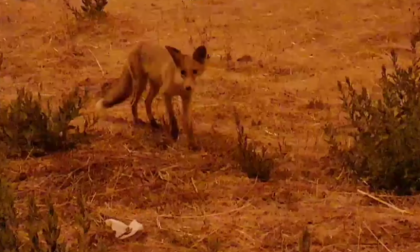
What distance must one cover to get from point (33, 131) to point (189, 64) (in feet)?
3.71

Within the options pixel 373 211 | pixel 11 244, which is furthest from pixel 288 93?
pixel 11 244

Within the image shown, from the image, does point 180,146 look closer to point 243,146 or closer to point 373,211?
point 243,146

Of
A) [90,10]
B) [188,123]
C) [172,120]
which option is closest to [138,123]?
[172,120]

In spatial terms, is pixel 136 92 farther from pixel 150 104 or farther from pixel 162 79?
pixel 162 79

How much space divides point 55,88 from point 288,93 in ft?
6.62

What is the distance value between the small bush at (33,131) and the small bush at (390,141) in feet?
5.71

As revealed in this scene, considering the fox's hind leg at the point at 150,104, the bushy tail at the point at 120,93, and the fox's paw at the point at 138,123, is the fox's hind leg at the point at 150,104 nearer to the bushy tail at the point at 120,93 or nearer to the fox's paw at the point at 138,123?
the fox's paw at the point at 138,123

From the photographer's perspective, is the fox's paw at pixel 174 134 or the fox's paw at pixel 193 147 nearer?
the fox's paw at pixel 193 147

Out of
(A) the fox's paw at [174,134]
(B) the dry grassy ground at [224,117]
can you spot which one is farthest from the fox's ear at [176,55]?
(B) the dry grassy ground at [224,117]

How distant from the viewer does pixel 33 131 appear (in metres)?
5.02

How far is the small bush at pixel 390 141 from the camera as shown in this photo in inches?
174

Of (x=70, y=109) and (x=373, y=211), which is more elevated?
(x=70, y=109)

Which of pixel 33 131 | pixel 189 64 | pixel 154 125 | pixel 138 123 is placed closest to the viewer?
pixel 33 131

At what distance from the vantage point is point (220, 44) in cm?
780
